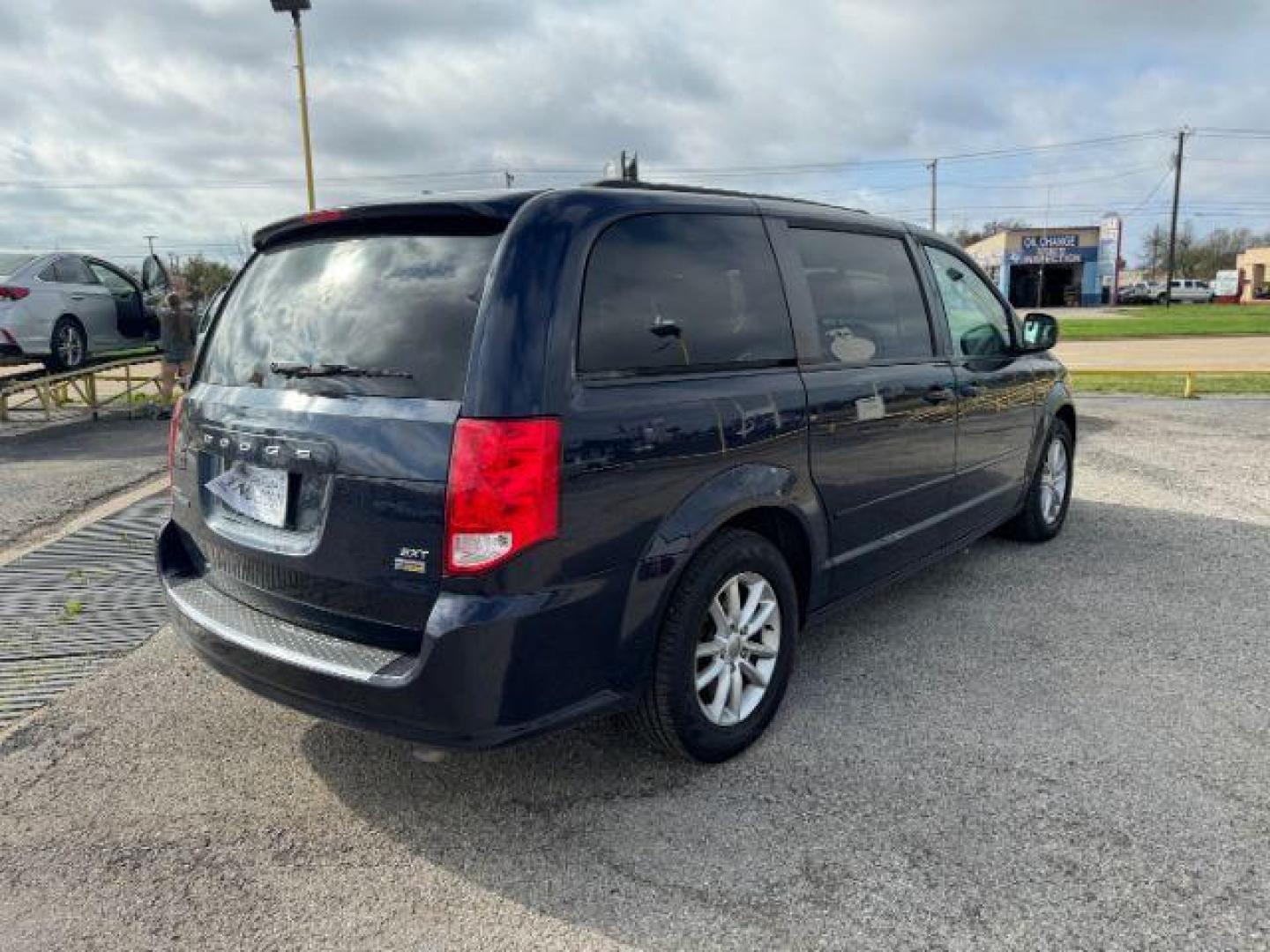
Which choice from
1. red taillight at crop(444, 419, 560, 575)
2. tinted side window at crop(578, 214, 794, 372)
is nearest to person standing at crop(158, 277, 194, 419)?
tinted side window at crop(578, 214, 794, 372)

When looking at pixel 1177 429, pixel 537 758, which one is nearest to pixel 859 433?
pixel 537 758

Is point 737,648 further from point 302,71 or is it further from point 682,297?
point 302,71

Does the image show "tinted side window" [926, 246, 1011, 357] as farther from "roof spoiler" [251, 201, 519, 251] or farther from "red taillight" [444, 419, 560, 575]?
"red taillight" [444, 419, 560, 575]

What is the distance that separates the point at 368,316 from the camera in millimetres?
2752

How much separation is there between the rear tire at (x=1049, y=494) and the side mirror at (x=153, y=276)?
37.9 feet

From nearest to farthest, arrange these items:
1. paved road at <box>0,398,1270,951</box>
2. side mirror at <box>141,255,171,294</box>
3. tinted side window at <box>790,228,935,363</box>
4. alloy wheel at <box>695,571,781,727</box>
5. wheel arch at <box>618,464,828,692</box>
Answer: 1. paved road at <box>0,398,1270,951</box>
2. wheel arch at <box>618,464,828,692</box>
3. alloy wheel at <box>695,571,781,727</box>
4. tinted side window at <box>790,228,935,363</box>
5. side mirror at <box>141,255,171,294</box>

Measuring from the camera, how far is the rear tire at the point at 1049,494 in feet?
18.2

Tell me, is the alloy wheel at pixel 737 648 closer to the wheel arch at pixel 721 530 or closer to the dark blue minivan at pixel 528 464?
the dark blue minivan at pixel 528 464

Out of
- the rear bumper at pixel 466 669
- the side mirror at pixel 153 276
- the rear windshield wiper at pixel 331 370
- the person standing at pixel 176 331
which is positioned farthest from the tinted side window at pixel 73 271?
the rear bumper at pixel 466 669

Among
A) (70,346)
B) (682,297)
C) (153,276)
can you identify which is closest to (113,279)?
(153,276)

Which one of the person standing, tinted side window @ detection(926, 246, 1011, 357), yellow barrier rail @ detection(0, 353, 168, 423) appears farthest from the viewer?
the person standing

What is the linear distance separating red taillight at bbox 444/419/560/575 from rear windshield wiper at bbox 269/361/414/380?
12.9 inches

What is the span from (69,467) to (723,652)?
7539 millimetres

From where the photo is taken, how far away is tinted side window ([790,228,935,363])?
362cm
